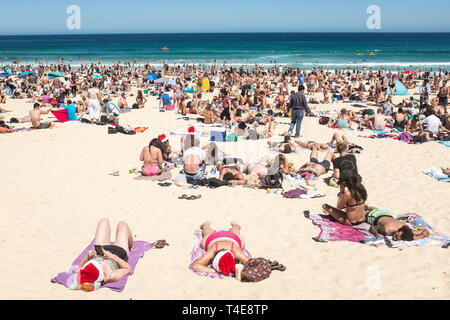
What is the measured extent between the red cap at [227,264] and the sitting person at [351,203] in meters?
2.03

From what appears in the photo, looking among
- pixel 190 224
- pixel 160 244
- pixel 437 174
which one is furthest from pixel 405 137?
pixel 160 244

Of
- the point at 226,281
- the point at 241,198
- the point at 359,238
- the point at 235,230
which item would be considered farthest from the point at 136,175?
the point at 359,238

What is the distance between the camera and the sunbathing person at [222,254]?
4152mm

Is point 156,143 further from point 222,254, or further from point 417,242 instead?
point 417,242

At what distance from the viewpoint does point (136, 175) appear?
767cm

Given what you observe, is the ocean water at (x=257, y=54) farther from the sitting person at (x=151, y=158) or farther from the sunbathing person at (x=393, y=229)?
the sunbathing person at (x=393, y=229)

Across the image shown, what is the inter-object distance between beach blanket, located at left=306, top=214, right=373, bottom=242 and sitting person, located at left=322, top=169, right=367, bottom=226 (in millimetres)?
87

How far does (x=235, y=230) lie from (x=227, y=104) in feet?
25.4

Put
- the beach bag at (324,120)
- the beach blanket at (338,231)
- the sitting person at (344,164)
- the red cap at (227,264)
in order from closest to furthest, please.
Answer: the red cap at (227,264)
the beach blanket at (338,231)
the sitting person at (344,164)
the beach bag at (324,120)

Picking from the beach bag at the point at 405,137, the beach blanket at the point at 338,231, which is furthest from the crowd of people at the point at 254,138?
the beach bag at the point at 405,137

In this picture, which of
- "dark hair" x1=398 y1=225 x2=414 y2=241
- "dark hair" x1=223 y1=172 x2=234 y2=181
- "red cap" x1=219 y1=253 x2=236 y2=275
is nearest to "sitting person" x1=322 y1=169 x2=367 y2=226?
"dark hair" x1=398 y1=225 x2=414 y2=241

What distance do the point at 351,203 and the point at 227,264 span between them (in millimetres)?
2152

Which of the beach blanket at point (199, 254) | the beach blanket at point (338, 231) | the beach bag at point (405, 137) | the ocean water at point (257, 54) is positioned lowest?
the beach blanket at point (199, 254)
